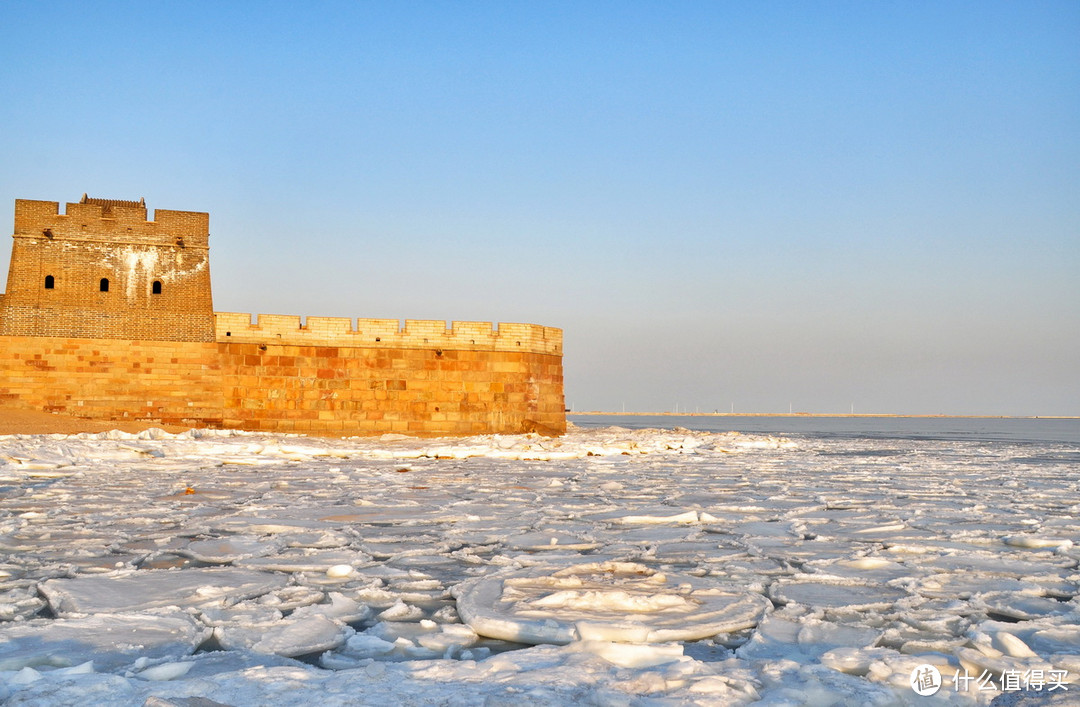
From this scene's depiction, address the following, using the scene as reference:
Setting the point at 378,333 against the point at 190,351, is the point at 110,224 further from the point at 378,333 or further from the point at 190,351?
the point at 378,333

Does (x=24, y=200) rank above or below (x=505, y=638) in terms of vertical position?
above

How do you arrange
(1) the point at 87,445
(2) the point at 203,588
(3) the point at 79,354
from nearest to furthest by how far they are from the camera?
(2) the point at 203,588, (1) the point at 87,445, (3) the point at 79,354

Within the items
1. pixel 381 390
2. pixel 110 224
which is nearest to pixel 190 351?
pixel 110 224

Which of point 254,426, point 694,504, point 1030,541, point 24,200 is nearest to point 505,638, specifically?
point 1030,541

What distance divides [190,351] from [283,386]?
170 centimetres

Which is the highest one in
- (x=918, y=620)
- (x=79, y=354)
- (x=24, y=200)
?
(x=24, y=200)

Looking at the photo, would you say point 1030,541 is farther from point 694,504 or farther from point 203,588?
point 203,588

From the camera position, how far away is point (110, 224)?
14227mm

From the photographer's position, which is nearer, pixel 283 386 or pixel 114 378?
pixel 114 378

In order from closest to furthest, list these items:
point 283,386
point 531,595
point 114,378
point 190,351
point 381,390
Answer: point 531,595
point 114,378
point 190,351
point 283,386
point 381,390

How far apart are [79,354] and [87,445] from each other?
4.83 metres

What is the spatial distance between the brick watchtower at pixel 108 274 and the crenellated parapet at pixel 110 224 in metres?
0.02

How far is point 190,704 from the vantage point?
1885 millimetres

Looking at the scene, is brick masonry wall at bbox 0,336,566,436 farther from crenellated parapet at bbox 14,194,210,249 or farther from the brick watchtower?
crenellated parapet at bbox 14,194,210,249
